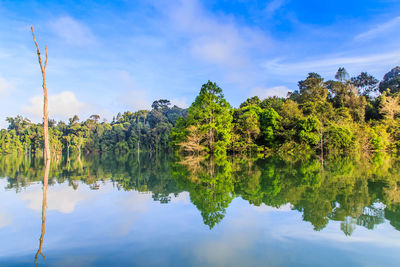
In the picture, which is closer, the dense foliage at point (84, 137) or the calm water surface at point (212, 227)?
the calm water surface at point (212, 227)

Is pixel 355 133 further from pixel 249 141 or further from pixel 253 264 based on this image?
pixel 253 264

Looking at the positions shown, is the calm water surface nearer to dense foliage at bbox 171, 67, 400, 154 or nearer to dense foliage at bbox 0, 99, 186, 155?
dense foliage at bbox 171, 67, 400, 154

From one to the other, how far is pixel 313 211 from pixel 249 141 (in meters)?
27.0

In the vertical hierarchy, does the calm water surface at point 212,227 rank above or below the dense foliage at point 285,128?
below

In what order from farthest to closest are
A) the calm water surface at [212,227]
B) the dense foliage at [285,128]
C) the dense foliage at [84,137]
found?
the dense foliage at [84,137] → the dense foliage at [285,128] → the calm water surface at [212,227]

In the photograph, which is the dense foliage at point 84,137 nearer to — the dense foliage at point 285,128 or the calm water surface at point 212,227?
the dense foliage at point 285,128

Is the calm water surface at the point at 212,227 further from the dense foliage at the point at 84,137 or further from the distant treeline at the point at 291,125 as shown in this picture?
the dense foliage at the point at 84,137

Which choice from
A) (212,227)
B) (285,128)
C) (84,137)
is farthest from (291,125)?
(84,137)

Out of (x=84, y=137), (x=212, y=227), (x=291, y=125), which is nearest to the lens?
(x=212, y=227)

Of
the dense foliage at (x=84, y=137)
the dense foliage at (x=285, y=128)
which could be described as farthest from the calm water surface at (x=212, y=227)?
the dense foliage at (x=84, y=137)

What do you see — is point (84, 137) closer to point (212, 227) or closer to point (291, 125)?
point (291, 125)

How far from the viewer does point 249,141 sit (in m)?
31.8

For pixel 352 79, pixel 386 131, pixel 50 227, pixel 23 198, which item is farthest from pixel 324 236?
pixel 352 79

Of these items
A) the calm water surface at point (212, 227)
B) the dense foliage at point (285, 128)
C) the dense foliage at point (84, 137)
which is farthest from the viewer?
the dense foliage at point (84, 137)
